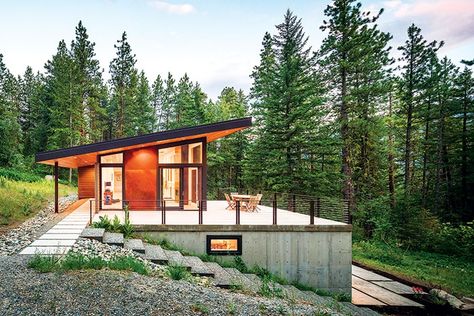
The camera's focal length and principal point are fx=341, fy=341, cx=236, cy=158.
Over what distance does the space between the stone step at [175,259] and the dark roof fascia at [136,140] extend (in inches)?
190

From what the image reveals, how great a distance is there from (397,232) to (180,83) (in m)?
29.1

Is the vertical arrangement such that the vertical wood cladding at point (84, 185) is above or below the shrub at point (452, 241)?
above

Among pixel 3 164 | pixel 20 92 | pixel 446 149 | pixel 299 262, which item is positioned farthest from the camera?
pixel 20 92

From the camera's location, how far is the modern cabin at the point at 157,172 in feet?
43.1

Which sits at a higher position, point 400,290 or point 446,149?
point 446,149

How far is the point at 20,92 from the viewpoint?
141 feet

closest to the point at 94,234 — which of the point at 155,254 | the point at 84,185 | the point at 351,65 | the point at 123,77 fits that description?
the point at 155,254

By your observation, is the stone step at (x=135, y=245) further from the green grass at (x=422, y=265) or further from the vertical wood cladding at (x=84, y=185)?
the vertical wood cladding at (x=84, y=185)

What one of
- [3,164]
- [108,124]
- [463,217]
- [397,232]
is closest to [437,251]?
[397,232]

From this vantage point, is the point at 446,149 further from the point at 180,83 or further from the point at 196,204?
the point at 180,83

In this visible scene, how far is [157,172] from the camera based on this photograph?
13500mm

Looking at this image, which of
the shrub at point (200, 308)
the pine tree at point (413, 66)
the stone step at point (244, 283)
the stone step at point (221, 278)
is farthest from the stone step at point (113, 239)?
the pine tree at point (413, 66)

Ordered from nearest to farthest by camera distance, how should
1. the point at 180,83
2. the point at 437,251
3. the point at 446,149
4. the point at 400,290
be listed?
the point at 400,290
the point at 437,251
the point at 446,149
the point at 180,83

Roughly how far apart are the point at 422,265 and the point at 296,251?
7691mm
